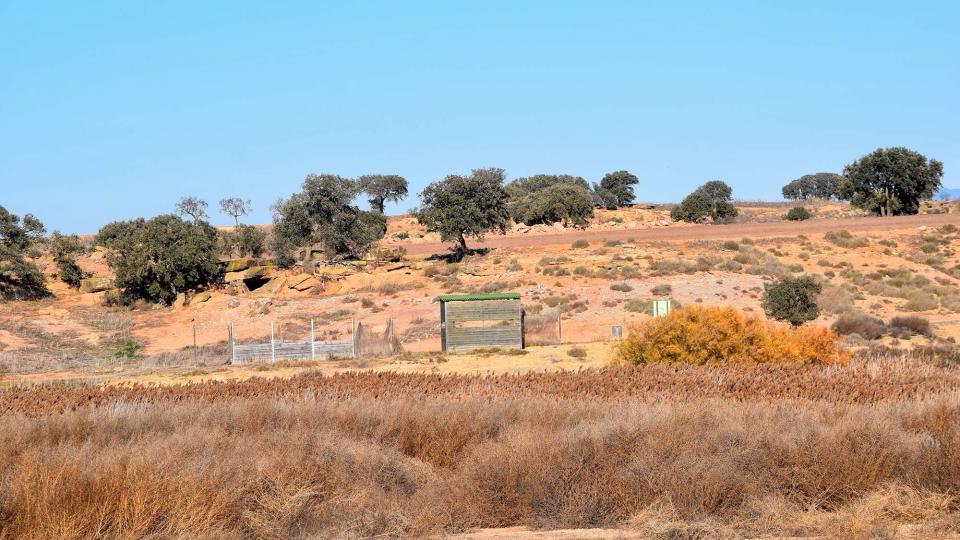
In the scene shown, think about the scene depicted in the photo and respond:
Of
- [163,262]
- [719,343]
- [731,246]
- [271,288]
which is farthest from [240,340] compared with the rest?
[731,246]

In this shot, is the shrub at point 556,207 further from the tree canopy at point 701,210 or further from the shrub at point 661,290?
the shrub at point 661,290

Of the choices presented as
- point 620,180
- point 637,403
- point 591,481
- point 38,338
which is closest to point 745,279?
point 38,338

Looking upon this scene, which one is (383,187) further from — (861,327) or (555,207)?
(861,327)

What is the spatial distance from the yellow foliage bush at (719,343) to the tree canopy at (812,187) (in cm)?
11420

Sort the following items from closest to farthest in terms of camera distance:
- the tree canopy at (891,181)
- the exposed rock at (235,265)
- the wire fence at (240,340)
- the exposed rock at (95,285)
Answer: the wire fence at (240,340) < the exposed rock at (95,285) < the exposed rock at (235,265) < the tree canopy at (891,181)

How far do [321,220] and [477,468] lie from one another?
172ft

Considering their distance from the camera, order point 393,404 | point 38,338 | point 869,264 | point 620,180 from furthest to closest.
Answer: point 620,180, point 869,264, point 38,338, point 393,404

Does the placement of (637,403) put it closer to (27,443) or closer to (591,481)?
(591,481)

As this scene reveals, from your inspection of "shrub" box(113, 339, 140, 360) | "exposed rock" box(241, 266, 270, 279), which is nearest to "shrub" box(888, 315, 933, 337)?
"shrub" box(113, 339, 140, 360)

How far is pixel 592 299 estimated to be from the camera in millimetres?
46562

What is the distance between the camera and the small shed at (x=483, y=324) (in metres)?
33.8

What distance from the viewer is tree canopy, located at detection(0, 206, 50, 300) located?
185 feet

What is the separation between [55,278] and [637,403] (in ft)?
189

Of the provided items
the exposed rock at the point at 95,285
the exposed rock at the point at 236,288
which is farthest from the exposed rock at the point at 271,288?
the exposed rock at the point at 95,285
